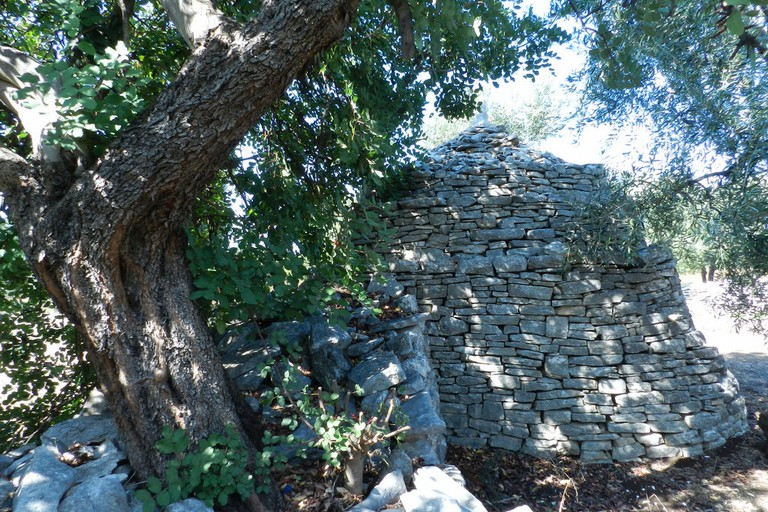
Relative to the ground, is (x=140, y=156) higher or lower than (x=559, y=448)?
higher

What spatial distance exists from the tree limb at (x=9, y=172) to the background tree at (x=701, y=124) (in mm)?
4337

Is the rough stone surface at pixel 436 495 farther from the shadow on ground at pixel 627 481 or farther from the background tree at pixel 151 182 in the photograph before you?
the shadow on ground at pixel 627 481

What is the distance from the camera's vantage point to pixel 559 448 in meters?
4.95

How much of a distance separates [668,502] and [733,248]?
2.59 metres

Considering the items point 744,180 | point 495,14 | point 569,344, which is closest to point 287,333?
point 495,14

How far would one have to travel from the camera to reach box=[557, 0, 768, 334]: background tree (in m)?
4.36

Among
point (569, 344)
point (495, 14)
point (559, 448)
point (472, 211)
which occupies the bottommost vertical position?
point (559, 448)

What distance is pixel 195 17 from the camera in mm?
2420

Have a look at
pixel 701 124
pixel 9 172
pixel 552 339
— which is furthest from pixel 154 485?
pixel 701 124

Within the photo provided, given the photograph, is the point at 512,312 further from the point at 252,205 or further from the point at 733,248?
the point at 252,205

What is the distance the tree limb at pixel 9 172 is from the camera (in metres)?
2.36

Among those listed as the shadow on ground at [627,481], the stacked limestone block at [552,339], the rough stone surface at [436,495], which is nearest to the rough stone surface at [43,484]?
the rough stone surface at [436,495]

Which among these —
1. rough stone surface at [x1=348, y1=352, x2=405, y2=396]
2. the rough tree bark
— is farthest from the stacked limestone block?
the rough tree bark

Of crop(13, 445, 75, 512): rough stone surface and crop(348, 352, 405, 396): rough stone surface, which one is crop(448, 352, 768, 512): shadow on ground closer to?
crop(348, 352, 405, 396): rough stone surface
